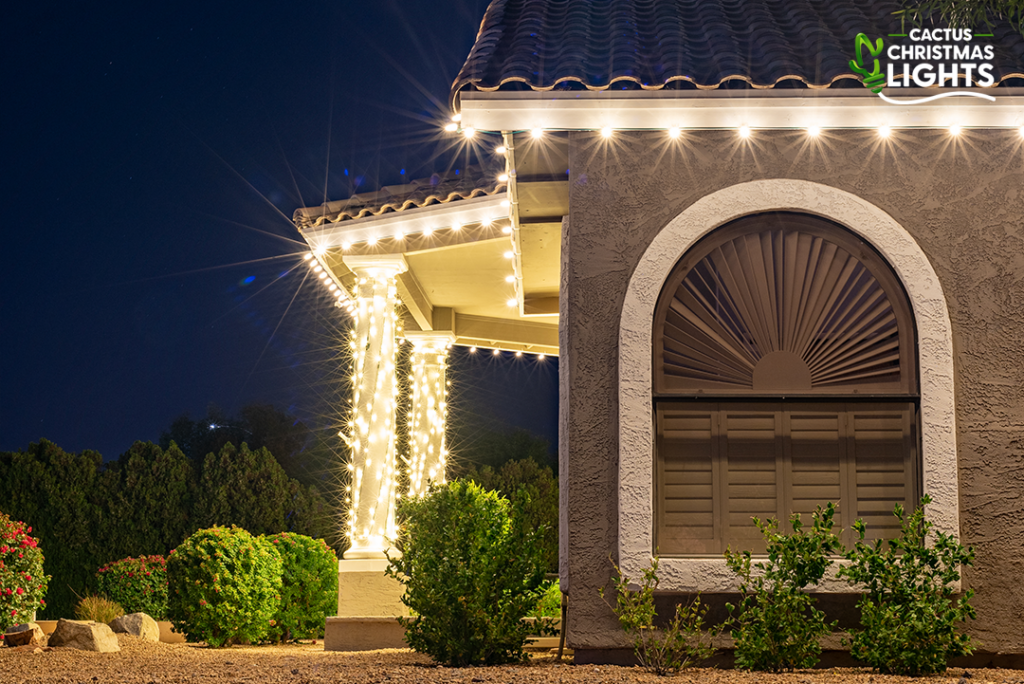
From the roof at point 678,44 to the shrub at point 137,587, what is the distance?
1210 cm

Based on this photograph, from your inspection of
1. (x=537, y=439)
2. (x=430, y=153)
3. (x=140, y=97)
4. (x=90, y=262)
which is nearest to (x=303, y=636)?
(x=537, y=439)

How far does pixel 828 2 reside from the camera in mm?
8148

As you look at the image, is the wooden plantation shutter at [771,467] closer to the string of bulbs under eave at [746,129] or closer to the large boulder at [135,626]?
the string of bulbs under eave at [746,129]

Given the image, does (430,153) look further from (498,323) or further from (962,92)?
(962,92)

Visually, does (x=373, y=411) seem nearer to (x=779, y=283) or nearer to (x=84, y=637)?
(x=84, y=637)

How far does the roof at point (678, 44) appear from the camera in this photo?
6699 millimetres

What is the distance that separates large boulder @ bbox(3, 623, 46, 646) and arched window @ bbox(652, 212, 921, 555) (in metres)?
6.44

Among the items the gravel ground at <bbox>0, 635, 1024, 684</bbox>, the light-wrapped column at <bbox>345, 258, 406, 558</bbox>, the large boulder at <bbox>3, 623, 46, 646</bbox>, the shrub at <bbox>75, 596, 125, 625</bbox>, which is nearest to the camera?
the gravel ground at <bbox>0, 635, 1024, 684</bbox>

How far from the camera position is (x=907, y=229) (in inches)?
266

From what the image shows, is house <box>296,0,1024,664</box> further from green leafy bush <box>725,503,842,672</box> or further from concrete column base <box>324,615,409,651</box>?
concrete column base <box>324,615,409,651</box>

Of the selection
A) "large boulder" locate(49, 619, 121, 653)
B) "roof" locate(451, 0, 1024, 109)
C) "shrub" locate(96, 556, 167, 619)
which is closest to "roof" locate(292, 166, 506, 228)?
"roof" locate(451, 0, 1024, 109)

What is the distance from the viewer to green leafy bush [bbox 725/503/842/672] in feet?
19.2

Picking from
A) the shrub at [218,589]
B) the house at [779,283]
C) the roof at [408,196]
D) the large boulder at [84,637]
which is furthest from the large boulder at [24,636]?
the house at [779,283]

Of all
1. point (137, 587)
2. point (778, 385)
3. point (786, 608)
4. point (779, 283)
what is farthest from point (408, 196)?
point (137, 587)
